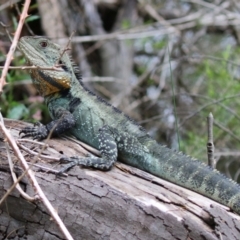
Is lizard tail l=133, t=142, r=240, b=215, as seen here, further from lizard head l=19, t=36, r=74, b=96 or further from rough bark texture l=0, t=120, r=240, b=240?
lizard head l=19, t=36, r=74, b=96

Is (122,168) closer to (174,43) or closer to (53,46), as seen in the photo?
(53,46)

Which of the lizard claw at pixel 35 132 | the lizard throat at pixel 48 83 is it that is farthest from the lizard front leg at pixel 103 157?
the lizard throat at pixel 48 83

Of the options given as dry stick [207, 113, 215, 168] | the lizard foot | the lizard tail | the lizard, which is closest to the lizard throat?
the lizard

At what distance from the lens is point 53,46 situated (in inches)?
168

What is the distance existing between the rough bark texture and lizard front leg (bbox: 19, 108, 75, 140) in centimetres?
43

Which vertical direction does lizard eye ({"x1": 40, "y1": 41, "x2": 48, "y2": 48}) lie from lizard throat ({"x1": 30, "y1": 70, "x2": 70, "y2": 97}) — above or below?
above

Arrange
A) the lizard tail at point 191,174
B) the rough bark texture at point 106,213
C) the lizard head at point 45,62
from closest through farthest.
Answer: the rough bark texture at point 106,213
the lizard tail at point 191,174
the lizard head at point 45,62

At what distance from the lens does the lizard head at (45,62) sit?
13.7 feet

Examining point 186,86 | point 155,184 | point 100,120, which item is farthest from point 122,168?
point 186,86

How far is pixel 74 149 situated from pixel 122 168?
410mm

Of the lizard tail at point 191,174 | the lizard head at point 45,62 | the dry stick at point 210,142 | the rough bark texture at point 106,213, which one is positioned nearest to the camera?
the rough bark texture at point 106,213

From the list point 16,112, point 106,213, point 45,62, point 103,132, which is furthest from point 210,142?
point 16,112

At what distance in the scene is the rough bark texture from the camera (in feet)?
10.4

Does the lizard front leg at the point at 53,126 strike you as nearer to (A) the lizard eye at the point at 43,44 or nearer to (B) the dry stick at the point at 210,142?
(A) the lizard eye at the point at 43,44
